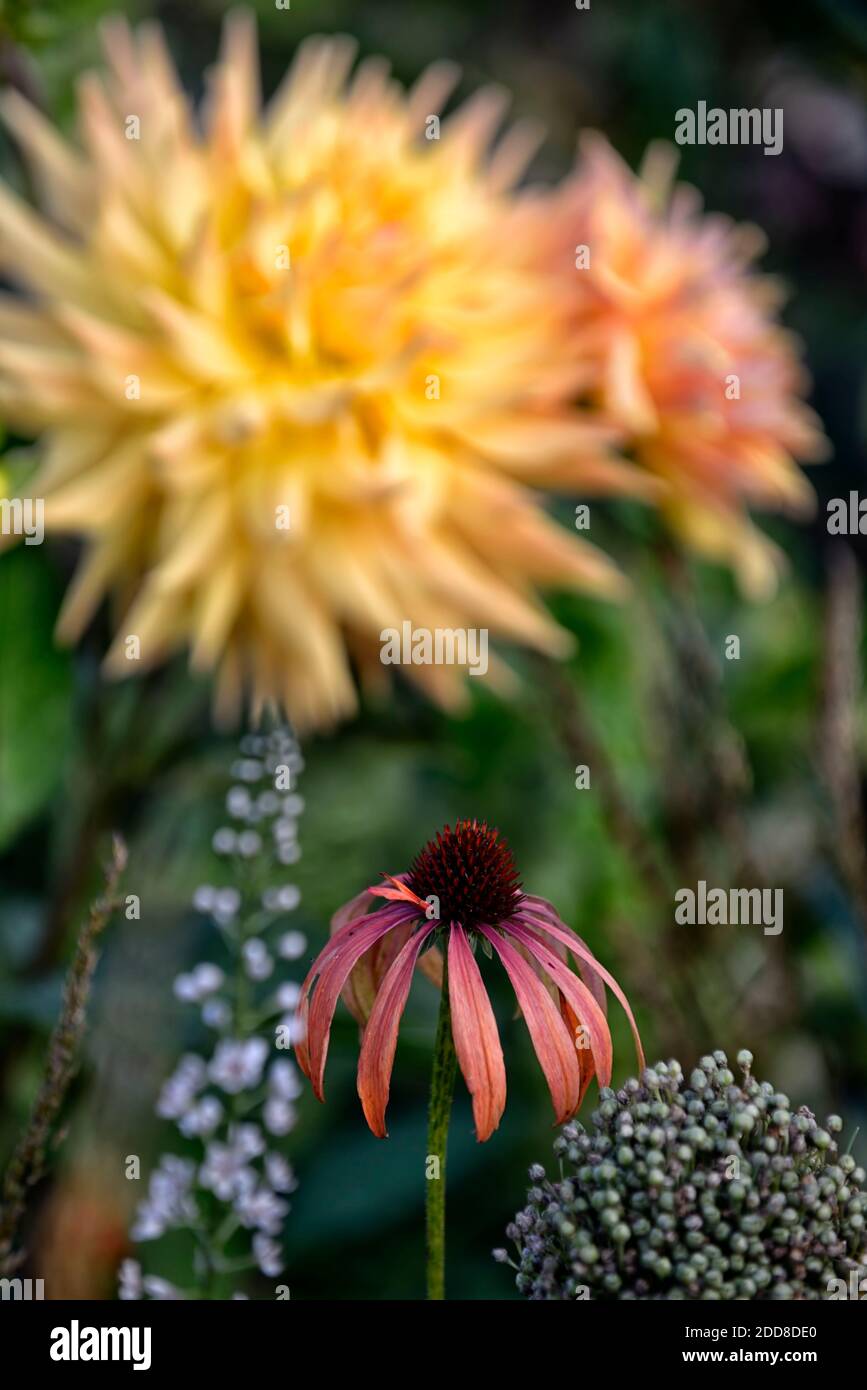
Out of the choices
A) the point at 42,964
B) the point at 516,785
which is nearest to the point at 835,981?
the point at 516,785

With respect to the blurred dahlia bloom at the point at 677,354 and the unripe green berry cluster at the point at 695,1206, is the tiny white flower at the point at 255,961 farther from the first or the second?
the blurred dahlia bloom at the point at 677,354

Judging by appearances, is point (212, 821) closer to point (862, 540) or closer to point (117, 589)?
point (117, 589)
